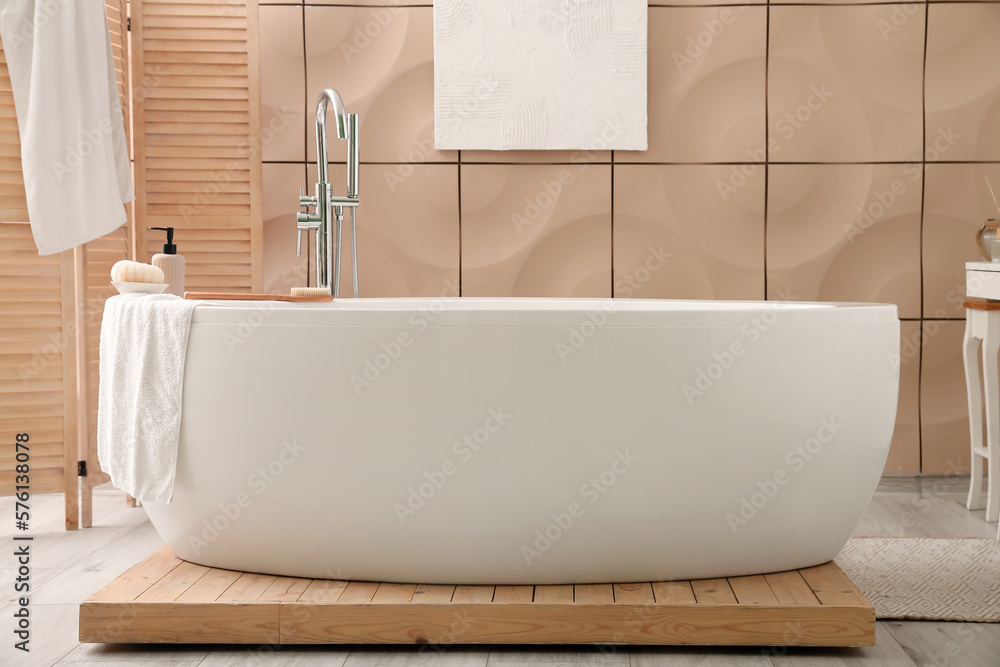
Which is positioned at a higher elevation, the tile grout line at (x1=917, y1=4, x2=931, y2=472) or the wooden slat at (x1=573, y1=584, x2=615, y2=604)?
the tile grout line at (x1=917, y1=4, x2=931, y2=472)

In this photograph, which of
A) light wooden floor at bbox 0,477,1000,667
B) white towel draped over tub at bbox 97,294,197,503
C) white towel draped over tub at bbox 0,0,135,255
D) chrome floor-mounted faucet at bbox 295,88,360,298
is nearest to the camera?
light wooden floor at bbox 0,477,1000,667

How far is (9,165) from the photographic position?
2.40m

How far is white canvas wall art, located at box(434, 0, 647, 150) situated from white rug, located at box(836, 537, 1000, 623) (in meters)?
1.56

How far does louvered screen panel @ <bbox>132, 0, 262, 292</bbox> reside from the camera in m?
2.89

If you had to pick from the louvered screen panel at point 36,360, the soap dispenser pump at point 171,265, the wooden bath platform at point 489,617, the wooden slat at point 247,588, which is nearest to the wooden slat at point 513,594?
the wooden bath platform at point 489,617

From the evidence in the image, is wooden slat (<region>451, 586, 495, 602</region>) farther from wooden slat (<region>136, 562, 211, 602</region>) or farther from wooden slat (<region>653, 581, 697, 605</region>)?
wooden slat (<region>136, 562, 211, 602</region>)

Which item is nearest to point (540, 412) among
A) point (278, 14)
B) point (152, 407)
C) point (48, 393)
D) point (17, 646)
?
point (152, 407)

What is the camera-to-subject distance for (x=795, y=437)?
1650 mm

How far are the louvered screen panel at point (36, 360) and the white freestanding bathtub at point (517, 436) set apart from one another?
3.27 ft

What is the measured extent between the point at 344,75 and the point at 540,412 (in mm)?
1890

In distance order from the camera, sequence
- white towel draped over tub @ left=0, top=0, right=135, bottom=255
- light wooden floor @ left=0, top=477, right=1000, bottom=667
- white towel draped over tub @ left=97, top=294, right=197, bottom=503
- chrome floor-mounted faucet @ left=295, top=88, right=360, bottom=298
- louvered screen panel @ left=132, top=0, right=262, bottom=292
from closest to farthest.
Result: light wooden floor @ left=0, top=477, right=1000, bottom=667
white towel draped over tub @ left=97, top=294, right=197, bottom=503
white towel draped over tub @ left=0, top=0, right=135, bottom=255
chrome floor-mounted faucet @ left=295, top=88, right=360, bottom=298
louvered screen panel @ left=132, top=0, right=262, bottom=292

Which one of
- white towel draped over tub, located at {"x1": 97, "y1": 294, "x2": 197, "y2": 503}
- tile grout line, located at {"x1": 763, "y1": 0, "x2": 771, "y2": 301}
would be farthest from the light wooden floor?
tile grout line, located at {"x1": 763, "y1": 0, "x2": 771, "y2": 301}

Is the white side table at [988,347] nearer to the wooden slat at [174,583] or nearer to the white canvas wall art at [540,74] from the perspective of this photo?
the white canvas wall art at [540,74]

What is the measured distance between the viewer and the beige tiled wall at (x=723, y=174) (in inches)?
115
